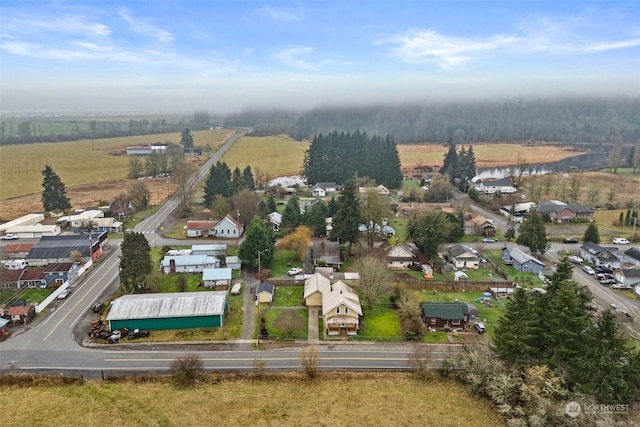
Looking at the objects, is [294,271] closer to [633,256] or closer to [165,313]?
[165,313]

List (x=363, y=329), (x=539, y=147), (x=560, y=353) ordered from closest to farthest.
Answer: (x=560, y=353) < (x=363, y=329) < (x=539, y=147)

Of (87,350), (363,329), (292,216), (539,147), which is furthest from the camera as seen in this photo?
(539,147)

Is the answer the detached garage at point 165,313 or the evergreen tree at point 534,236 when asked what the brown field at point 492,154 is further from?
the detached garage at point 165,313

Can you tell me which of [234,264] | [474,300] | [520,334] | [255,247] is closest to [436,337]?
[474,300]

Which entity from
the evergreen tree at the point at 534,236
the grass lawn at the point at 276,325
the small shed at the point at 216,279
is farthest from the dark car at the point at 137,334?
the evergreen tree at the point at 534,236

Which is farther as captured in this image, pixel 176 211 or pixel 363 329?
pixel 176 211

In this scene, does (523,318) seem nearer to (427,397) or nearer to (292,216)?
(427,397)

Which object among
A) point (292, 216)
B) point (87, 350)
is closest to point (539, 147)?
point (292, 216)
